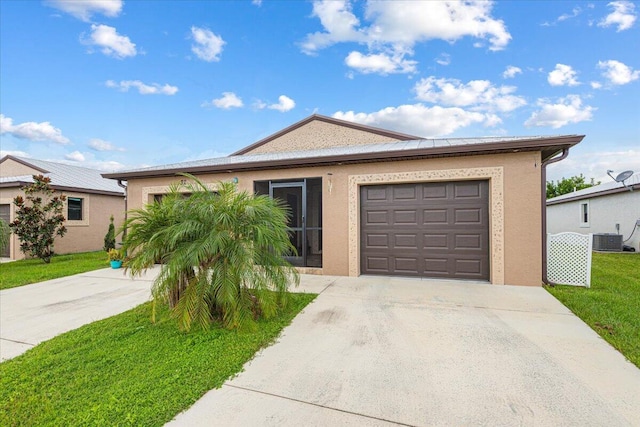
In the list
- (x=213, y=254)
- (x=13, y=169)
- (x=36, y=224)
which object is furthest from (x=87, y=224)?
(x=213, y=254)

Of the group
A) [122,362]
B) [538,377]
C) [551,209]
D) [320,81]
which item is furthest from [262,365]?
[551,209]

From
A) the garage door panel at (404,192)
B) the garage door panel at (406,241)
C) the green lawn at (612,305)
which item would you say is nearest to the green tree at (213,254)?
the garage door panel at (406,241)

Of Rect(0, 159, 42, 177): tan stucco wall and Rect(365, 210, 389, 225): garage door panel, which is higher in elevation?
Rect(0, 159, 42, 177): tan stucco wall

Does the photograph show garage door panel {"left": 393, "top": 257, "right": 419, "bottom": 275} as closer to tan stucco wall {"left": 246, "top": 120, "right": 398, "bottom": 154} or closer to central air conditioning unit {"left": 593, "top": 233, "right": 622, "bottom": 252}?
tan stucco wall {"left": 246, "top": 120, "right": 398, "bottom": 154}

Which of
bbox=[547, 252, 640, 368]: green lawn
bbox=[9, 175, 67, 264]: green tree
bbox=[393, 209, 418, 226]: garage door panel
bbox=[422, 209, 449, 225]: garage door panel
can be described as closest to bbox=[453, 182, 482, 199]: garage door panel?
bbox=[422, 209, 449, 225]: garage door panel

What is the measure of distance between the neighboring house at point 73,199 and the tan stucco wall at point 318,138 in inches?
305

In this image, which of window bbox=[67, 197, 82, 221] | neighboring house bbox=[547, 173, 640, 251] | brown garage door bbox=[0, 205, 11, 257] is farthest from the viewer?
window bbox=[67, 197, 82, 221]

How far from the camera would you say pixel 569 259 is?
608 cm

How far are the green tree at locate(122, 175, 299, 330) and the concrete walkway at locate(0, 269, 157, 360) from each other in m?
1.54

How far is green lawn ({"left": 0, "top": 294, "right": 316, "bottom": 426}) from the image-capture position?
2158 mm

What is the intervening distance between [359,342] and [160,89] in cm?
1299

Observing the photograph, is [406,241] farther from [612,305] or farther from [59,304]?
[59,304]

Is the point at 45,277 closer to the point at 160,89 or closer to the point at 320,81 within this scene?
the point at 160,89

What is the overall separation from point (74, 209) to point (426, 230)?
15.0 m
